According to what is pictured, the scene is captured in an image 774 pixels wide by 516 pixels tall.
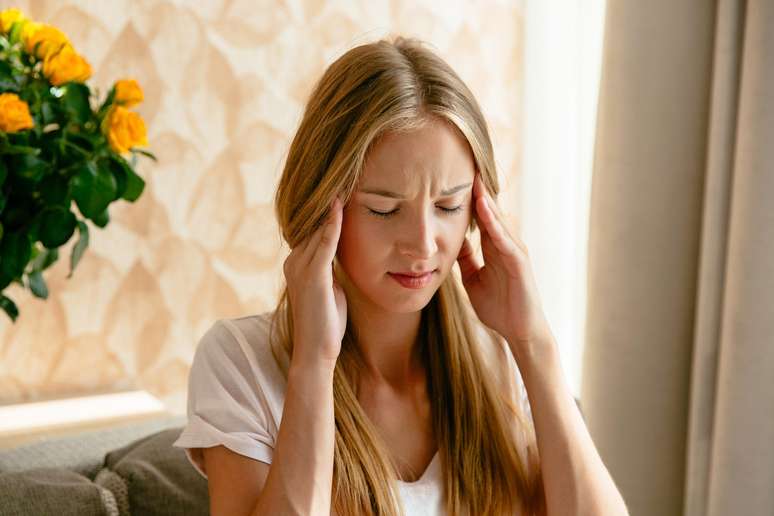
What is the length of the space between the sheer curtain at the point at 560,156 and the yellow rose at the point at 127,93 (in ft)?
4.17

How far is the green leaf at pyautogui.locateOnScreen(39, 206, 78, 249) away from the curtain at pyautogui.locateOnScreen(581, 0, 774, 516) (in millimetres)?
1175

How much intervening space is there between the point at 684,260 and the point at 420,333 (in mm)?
807

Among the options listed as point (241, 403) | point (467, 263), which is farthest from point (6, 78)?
point (467, 263)

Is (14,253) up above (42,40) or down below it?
below

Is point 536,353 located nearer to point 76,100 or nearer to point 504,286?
point 504,286

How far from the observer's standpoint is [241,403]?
1.36 m

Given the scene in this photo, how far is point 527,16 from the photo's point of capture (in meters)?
2.71

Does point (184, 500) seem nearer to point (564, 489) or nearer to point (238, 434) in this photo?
point (238, 434)

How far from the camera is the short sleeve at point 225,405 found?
1302 mm

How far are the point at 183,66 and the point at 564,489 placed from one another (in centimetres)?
139

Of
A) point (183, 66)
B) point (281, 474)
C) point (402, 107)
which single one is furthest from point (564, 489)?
point (183, 66)

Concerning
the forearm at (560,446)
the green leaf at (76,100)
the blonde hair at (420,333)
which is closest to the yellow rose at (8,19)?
the green leaf at (76,100)

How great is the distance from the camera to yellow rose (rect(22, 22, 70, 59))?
5.40ft

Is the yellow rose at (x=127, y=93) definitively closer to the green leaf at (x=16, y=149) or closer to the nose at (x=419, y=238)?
the green leaf at (x=16, y=149)
